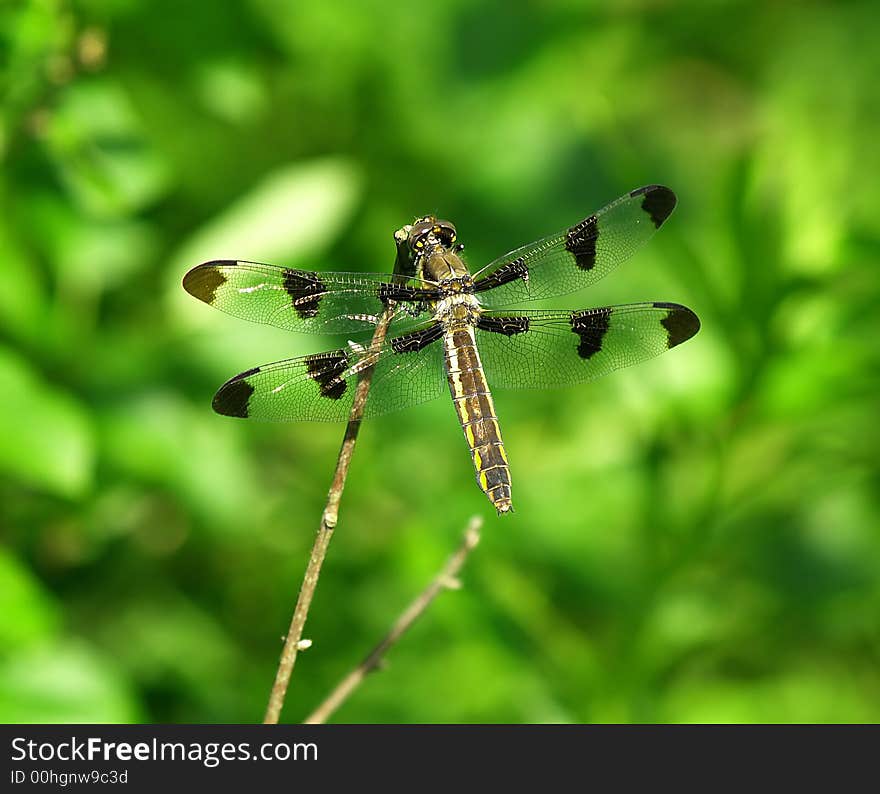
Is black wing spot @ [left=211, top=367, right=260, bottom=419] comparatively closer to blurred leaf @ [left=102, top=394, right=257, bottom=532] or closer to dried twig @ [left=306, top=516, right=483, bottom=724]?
blurred leaf @ [left=102, top=394, right=257, bottom=532]

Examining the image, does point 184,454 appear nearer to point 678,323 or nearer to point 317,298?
point 317,298

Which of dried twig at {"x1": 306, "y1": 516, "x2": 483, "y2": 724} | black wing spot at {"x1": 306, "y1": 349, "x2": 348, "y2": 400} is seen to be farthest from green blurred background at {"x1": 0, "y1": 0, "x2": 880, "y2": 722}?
dried twig at {"x1": 306, "y1": 516, "x2": 483, "y2": 724}

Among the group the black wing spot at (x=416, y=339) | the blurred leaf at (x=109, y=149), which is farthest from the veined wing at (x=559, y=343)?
the blurred leaf at (x=109, y=149)

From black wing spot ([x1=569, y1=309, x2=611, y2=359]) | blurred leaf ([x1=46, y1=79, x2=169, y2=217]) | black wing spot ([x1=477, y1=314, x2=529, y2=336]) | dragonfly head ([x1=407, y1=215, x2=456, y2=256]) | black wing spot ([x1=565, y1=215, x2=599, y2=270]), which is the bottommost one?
black wing spot ([x1=569, y1=309, x2=611, y2=359])

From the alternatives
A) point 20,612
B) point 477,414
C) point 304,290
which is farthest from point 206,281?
point 20,612

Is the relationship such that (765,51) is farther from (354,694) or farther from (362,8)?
(354,694)

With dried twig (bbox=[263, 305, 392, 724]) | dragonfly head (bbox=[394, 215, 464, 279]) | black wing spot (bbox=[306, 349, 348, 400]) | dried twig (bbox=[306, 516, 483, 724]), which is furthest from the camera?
black wing spot (bbox=[306, 349, 348, 400])

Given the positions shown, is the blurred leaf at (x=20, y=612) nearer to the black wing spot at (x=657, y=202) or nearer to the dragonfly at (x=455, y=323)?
the dragonfly at (x=455, y=323)
